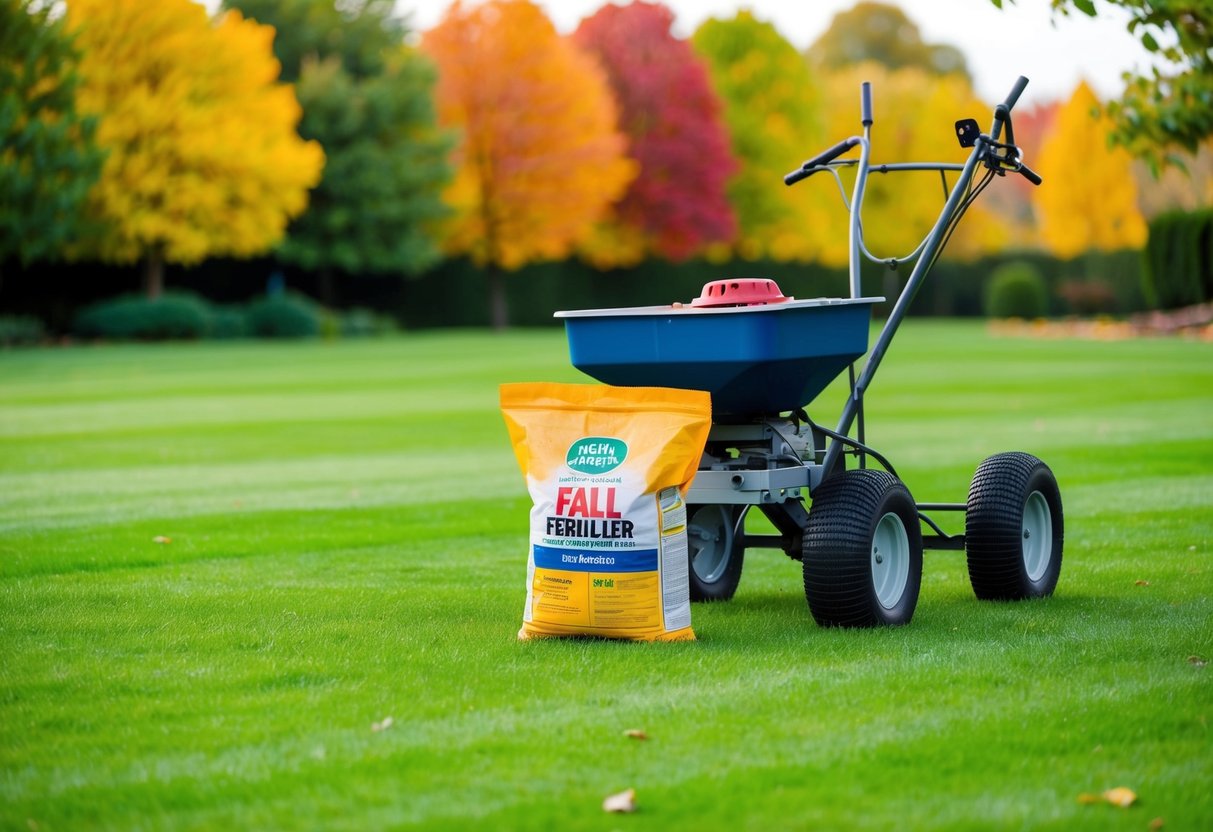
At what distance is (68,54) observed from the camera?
3450cm

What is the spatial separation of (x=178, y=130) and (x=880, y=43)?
5916 centimetres

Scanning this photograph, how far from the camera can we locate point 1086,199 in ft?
206

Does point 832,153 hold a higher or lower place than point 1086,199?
lower

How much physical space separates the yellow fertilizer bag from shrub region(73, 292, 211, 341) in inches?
1330

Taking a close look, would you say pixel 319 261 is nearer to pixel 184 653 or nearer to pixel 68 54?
pixel 68 54

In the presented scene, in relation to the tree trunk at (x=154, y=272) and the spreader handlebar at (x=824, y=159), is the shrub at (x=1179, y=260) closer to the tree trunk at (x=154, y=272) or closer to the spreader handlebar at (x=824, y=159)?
the tree trunk at (x=154, y=272)

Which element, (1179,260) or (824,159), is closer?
(824,159)

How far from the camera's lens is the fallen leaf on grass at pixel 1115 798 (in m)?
3.56

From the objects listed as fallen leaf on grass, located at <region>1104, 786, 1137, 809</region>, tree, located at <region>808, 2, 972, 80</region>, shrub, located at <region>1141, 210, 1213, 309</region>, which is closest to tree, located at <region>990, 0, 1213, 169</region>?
fallen leaf on grass, located at <region>1104, 786, 1137, 809</region>

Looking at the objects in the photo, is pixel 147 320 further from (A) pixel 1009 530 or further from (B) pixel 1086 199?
(B) pixel 1086 199

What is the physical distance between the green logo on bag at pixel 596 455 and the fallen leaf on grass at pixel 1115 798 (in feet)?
7.08

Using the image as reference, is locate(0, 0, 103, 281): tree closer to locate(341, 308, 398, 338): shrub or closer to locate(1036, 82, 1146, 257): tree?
locate(341, 308, 398, 338): shrub

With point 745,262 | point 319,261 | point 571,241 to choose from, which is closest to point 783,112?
point 745,262

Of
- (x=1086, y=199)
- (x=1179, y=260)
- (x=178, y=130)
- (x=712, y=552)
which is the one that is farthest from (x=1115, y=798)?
(x=1086, y=199)
